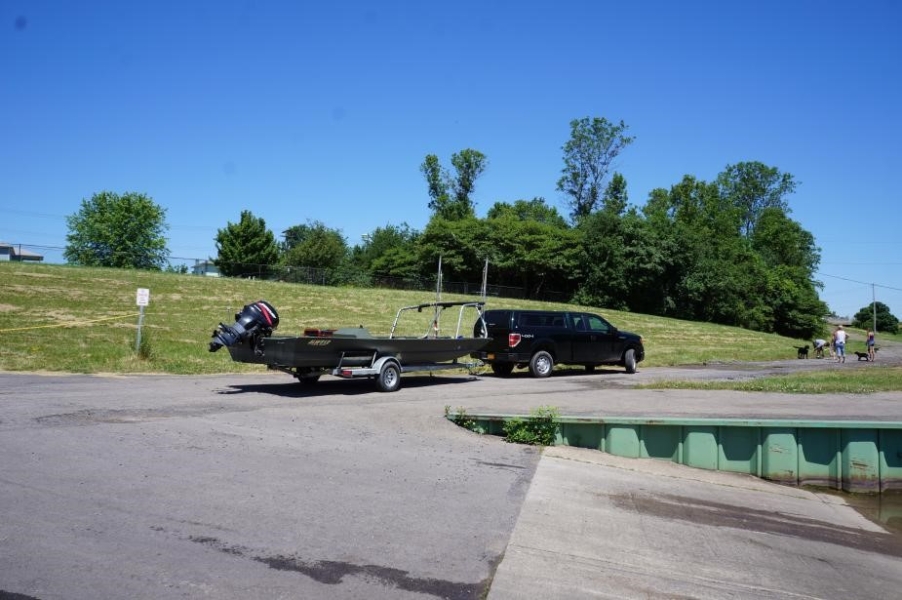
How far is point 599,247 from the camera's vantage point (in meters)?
70.6

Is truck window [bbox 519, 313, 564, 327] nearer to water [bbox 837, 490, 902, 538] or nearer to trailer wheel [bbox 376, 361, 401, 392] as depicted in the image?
trailer wheel [bbox 376, 361, 401, 392]

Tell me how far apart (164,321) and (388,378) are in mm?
15714

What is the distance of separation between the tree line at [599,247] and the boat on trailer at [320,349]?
46.1 meters

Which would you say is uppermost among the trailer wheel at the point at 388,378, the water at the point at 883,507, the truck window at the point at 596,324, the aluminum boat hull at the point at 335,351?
the truck window at the point at 596,324

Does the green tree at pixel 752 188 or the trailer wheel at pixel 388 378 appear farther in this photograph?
the green tree at pixel 752 188

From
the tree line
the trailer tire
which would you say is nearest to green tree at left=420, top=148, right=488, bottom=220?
the tree line

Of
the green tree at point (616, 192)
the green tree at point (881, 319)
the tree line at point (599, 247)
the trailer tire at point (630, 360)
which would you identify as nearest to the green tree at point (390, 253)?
the tree line at point (599, 247)

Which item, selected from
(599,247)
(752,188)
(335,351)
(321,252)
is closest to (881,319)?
(752,188)

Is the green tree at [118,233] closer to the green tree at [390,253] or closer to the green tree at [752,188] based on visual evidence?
the green tree at [390,253]

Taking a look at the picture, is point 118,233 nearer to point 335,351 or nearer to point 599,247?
point 599,247

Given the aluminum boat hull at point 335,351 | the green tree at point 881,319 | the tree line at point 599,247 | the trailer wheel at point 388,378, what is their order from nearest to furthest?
the aluminum boat hull at point 335,351 < the trailer wheel at point 388,378 < the tree line at point 599,247 < the green tree at point 881,319

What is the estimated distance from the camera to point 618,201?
290 feet

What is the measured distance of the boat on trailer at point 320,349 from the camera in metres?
13.5

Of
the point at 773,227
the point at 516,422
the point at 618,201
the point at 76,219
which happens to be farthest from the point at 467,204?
the point at 516,422
